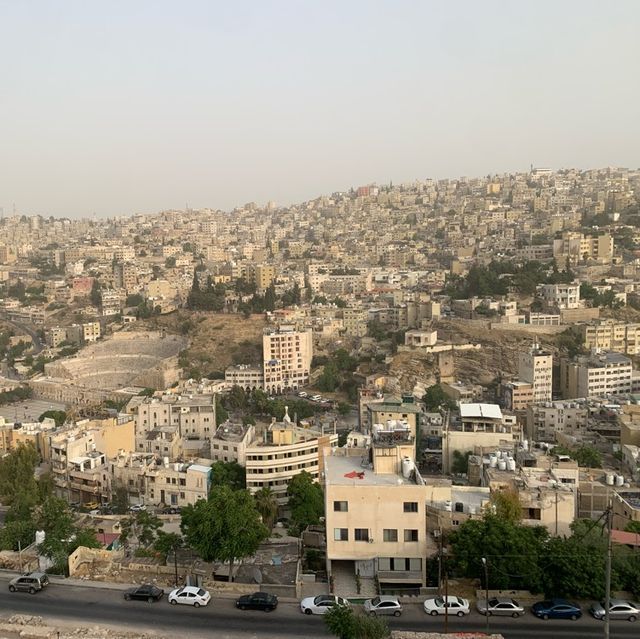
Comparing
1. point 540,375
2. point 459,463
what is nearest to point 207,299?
point 540,375

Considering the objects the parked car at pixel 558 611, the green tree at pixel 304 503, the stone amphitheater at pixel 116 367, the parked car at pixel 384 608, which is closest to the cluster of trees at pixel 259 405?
the stone amphitheater at pixel 116 367

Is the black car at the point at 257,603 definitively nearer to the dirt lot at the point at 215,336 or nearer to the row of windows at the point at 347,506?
the row of windows at the point at 347,506

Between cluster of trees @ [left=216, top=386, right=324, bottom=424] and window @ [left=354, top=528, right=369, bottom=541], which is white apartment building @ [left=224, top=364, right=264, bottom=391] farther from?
window @ [left=354, top=528, right=369, bottom=541]

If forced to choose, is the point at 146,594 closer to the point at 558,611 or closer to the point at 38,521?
the point at 38,521

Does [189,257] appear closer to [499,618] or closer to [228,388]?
[228,388]

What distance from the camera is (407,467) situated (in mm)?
10703

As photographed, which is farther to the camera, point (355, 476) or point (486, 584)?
point (355, 476)

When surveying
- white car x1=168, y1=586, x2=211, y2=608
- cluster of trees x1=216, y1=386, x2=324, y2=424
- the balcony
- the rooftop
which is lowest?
cluster of trees x1=216, y1=386, x2=324, y2=424

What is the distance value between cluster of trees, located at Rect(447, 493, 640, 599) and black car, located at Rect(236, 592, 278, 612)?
243 centimetres

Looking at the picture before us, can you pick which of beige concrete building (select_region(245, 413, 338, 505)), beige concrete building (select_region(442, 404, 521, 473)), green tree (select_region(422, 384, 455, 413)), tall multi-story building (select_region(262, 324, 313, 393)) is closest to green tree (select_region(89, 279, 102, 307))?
tall multi-story building (select_region(262, 324, 313, 393))

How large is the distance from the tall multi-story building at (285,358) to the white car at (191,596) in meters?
22.8

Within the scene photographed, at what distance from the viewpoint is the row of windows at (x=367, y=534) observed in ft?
32.9

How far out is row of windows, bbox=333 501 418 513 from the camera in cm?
1001

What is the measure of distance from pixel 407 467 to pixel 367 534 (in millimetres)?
1148
